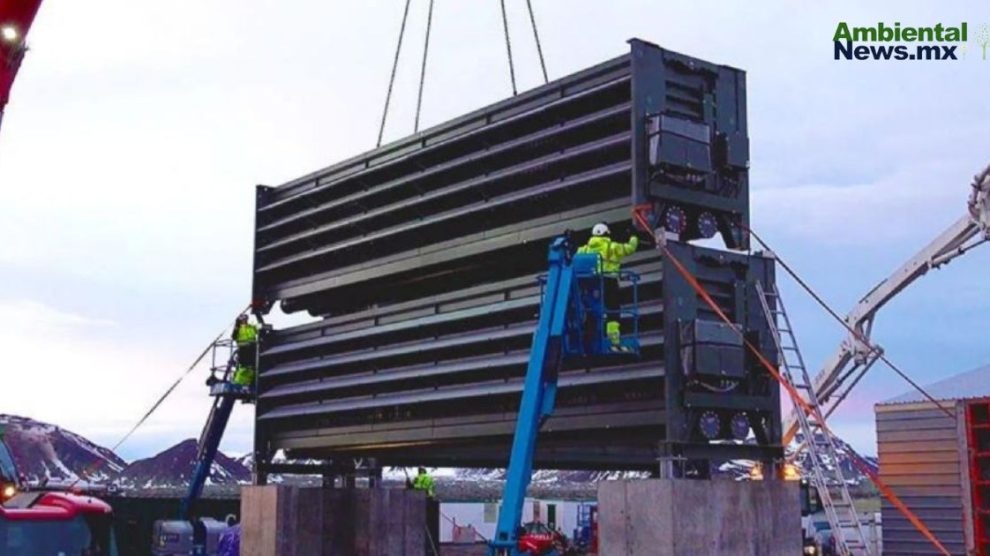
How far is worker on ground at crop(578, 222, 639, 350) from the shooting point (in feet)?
52.2

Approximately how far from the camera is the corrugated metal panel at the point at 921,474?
19.4 m

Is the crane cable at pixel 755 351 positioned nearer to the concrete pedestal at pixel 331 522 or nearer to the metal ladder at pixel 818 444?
the metal ladder at pixel 818 444

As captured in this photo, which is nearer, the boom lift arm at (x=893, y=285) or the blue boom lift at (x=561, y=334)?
the blue boom lift at (x=561, y=334)

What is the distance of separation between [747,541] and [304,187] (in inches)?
506

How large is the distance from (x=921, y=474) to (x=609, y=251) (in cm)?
785

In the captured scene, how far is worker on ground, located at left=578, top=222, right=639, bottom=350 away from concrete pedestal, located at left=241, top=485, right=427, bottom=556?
31.9 ft

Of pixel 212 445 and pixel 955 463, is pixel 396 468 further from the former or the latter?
pixel 955 463

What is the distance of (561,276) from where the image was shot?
1586cm

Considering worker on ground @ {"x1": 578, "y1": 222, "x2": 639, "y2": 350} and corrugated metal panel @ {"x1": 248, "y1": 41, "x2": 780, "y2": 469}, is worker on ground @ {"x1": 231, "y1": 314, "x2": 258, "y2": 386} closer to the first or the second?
corrugated metal panel @ {"x1": 248, "y1": 41, "x2": 780, "y2": 469}

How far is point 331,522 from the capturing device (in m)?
23.9

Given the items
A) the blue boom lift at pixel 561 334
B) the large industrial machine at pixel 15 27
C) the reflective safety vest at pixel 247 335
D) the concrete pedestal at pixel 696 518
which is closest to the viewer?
the large industrial machine at pixel 15 27

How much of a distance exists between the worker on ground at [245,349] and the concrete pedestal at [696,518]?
11.6 m

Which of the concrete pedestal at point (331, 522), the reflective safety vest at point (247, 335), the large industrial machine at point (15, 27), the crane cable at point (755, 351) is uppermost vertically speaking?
the large industrial machine at point (15, 27)

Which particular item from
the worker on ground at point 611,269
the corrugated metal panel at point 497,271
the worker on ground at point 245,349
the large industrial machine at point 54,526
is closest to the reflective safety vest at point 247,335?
the worker on ground at point 245,349
